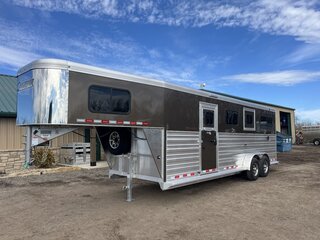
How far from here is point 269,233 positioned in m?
4.92

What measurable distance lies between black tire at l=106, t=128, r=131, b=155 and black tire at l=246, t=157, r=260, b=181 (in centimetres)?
444

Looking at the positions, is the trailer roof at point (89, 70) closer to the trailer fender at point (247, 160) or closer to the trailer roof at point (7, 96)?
the trailer fender at point (247, 160)

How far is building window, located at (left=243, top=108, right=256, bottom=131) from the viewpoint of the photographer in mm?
9512

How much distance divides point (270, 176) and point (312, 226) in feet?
17.8

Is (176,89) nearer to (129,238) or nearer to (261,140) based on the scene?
(129,238)

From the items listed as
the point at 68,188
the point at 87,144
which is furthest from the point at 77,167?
the point at 68,188

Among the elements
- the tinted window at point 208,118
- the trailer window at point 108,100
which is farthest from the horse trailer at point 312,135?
the trailer window at point 108,100

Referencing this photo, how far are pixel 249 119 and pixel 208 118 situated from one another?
2559mm

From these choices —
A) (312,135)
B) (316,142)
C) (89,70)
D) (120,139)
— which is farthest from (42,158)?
(312,135)

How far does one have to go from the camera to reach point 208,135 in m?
7.76

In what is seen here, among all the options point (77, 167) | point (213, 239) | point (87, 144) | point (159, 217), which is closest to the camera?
point (213, 239)

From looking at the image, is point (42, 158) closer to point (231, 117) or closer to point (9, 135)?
point (9, 135)

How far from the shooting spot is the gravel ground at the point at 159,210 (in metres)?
5.00

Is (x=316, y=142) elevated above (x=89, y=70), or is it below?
below
